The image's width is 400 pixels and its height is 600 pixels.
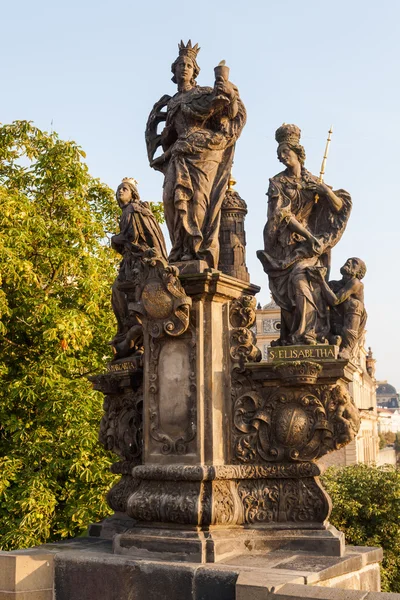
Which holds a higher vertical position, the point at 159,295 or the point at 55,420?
the point at 159,295

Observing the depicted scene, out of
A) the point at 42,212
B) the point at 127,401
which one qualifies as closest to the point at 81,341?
the point at 42,212

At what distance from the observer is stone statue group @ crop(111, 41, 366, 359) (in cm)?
794

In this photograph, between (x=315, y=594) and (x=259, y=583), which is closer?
(x=315, y=594)

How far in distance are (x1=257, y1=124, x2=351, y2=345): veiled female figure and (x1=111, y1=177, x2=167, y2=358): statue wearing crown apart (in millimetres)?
1257

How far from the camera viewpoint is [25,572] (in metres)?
7.20

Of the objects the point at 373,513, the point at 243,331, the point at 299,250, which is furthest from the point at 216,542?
the point at 373,513

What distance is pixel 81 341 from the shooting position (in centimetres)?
1490

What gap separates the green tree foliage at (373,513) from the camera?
1772 centimetres

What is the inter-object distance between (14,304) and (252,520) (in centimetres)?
905

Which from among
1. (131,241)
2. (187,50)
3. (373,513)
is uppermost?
(187,50)

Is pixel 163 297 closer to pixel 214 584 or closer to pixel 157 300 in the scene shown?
pixel 157 300

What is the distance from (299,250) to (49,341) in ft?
26.2

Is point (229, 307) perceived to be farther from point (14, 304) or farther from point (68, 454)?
point (14, 304)

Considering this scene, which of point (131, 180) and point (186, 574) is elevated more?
point (131, 180)
